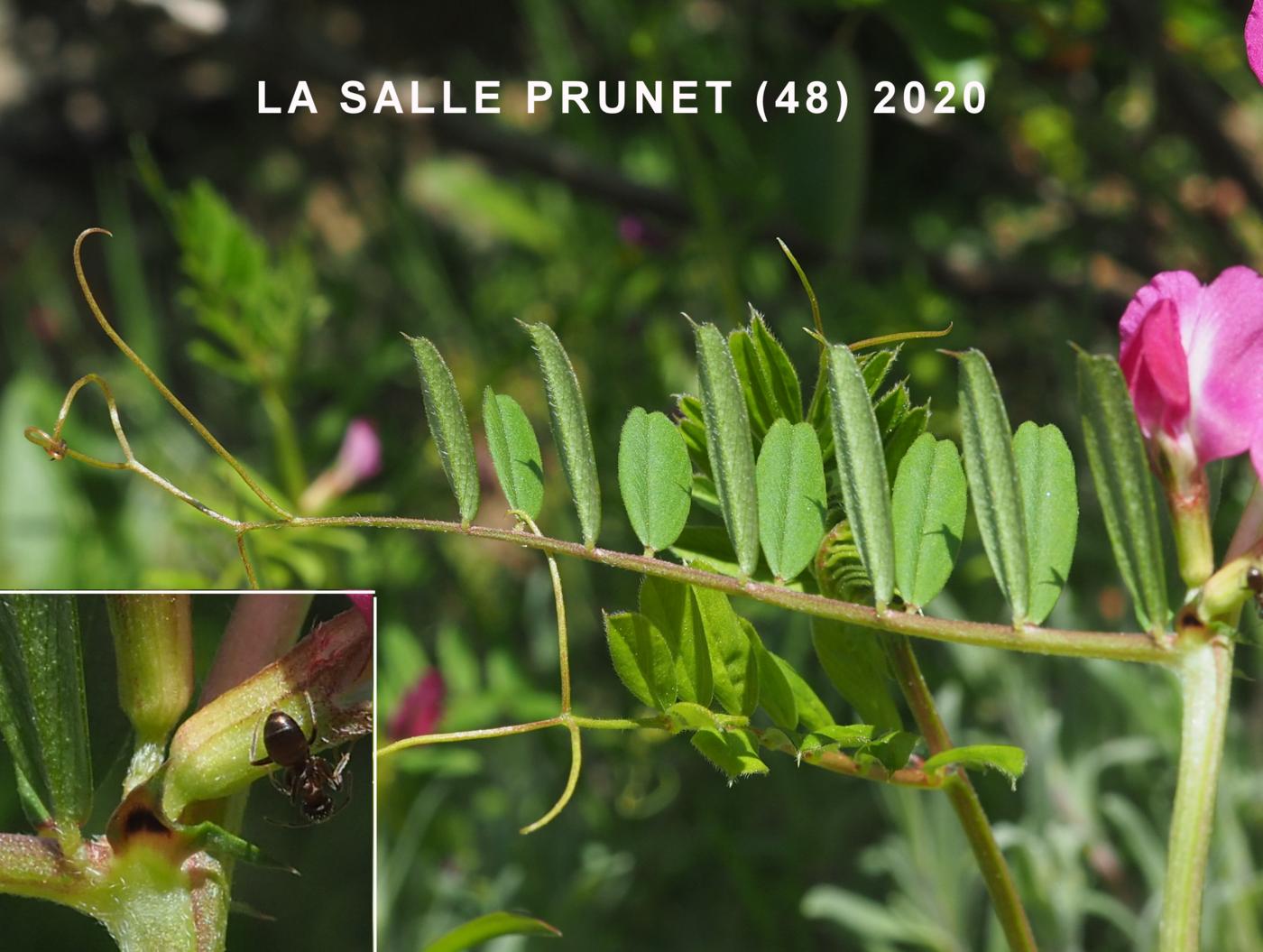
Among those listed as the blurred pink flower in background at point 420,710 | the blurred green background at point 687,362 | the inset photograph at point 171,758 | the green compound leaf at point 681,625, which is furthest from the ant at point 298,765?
the blurred pink flower in background at point 420,710

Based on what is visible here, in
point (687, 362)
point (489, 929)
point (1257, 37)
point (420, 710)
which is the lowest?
point (489, 929)

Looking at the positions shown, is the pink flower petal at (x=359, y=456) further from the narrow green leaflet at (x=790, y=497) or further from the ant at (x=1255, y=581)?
the ant at (x=1255, y=581)

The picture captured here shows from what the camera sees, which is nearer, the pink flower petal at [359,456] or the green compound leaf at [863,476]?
the green compound leaf at [863,476]

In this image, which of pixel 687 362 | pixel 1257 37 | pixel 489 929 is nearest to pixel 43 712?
pixel 489 929

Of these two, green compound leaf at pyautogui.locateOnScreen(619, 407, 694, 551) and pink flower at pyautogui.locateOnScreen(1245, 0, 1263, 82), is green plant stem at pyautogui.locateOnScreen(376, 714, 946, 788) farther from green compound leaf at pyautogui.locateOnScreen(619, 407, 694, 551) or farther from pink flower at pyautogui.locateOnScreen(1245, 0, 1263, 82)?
pink flower at pyautogui.locateOnScreen(1245, 0, 1263, 82)

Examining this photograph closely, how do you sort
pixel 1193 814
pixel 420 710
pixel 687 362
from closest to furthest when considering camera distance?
1. pixel 1193 814
2. pixel 420 710
3. pixel 687 362

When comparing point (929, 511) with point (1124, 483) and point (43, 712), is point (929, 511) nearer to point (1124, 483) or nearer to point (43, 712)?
point (1124, 483)

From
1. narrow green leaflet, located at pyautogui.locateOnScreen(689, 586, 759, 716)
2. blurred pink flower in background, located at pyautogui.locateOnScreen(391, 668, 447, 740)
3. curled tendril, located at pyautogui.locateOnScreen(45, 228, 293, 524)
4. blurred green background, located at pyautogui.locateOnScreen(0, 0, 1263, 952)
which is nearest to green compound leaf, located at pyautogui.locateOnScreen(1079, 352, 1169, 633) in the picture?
narrow green leaflet, located at pyautogui.locateOnScreen(689, 586, 759, 716)
